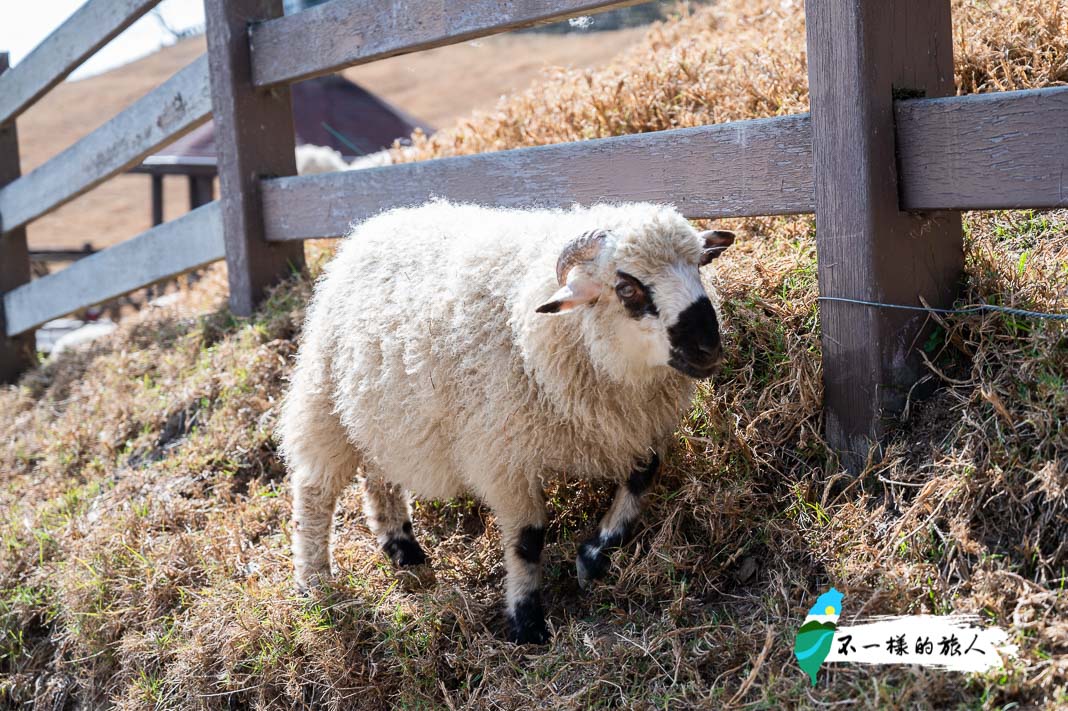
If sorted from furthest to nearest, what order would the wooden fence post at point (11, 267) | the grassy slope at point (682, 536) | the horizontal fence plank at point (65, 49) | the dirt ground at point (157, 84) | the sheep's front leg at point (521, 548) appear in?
1. the dirt ground at point (157, 84)
2. the wooden fence post at point (11, 267)
3. the horizontal fence plank at point (65, 49)
4. the sheep's front leg at point (521, 548)
5. the grassy slope at point (682, 536)

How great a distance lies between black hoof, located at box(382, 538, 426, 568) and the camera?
3861 mm

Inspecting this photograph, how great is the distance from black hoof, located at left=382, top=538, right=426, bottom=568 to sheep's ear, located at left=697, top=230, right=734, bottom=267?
1638 mm

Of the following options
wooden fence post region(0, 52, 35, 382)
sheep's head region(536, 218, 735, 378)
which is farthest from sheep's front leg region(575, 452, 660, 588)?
wooden fence post region(0, 52, 35, 382)

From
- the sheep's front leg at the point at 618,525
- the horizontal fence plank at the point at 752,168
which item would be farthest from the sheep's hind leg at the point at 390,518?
the horizontal fence plank at the point at 752,168

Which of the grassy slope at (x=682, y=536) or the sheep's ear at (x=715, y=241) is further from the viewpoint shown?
the sheep's ear at (x=715, y=241)

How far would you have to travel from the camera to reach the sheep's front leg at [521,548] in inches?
128

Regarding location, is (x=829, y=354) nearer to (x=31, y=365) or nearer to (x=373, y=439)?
(x=373, y=439)

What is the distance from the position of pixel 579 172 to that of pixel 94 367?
4338mm

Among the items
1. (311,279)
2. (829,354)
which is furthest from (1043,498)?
(311,279)

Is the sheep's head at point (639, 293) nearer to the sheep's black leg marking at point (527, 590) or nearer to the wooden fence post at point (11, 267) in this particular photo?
the sheep's black leg marking at point (527, 590)

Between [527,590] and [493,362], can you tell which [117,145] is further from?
[527,590]

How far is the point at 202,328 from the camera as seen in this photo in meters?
5.92
